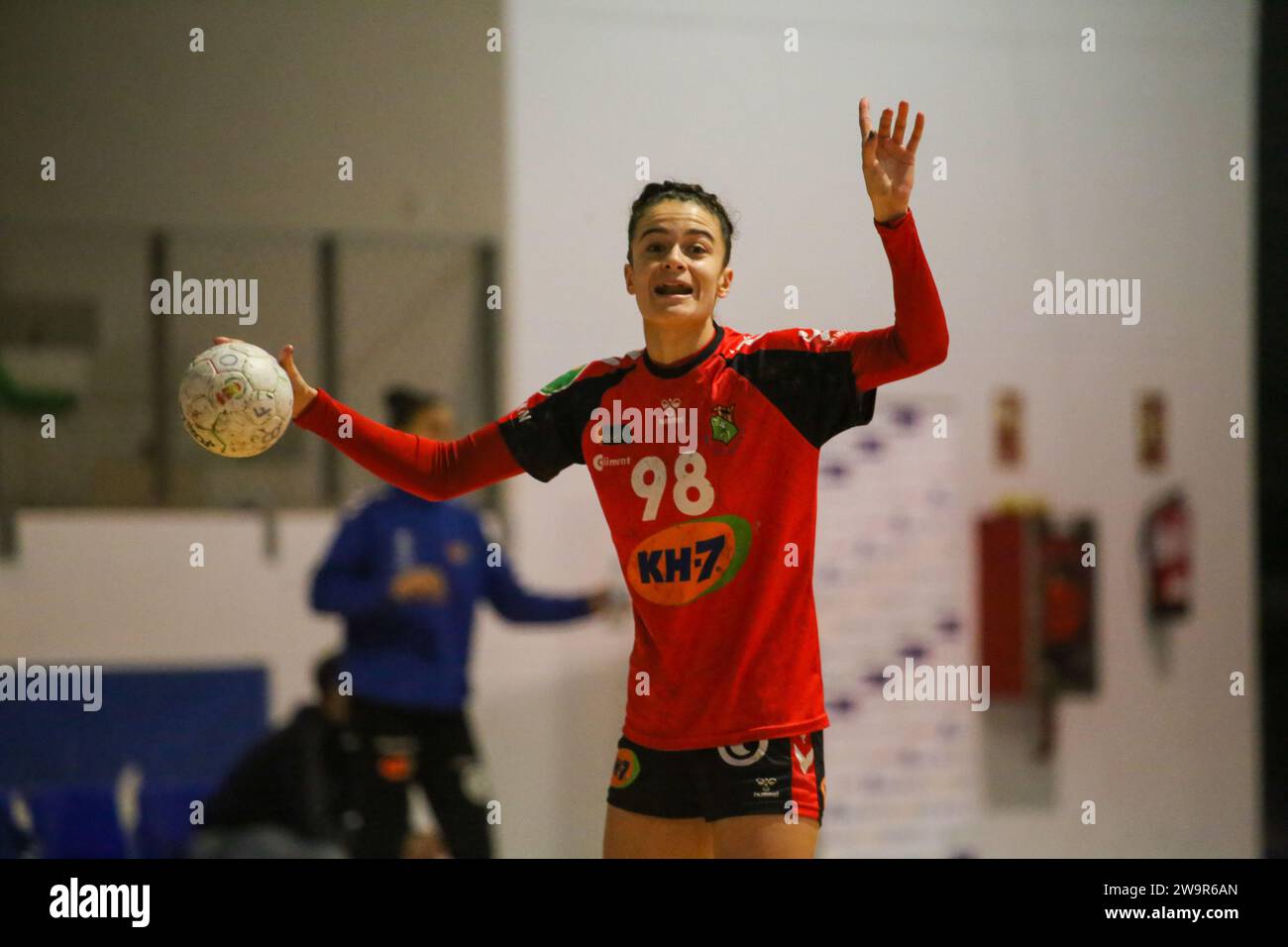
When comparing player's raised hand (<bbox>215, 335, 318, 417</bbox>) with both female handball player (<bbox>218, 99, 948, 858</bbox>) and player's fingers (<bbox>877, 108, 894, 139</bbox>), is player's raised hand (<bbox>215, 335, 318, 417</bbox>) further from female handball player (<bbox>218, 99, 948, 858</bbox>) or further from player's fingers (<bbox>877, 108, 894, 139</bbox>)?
player's fingers (<bbox>877, 108, 894, 139</bbox>)

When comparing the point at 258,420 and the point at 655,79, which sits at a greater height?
the point at 655,79

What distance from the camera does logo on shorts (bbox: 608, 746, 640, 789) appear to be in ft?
9.69

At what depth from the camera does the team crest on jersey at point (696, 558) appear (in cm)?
294

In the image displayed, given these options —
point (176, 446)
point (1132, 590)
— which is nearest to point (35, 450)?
point (176, 446)

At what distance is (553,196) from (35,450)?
7.16 feet

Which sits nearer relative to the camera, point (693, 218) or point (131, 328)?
point (693, 218)

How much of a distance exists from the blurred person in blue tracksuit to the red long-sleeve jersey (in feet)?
6.17

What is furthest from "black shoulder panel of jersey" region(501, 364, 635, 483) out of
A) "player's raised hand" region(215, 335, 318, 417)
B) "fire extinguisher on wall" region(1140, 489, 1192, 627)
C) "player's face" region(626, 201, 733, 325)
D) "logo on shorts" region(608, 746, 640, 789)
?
"fire extinguisher on wall" region(1140, 489, 1192, 627)

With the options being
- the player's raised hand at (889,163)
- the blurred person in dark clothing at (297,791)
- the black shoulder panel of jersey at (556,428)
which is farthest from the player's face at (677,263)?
the blurred person in dark clothing at (297,791)

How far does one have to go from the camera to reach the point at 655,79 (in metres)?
5.00

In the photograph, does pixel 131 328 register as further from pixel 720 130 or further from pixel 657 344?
pixel 657 344
